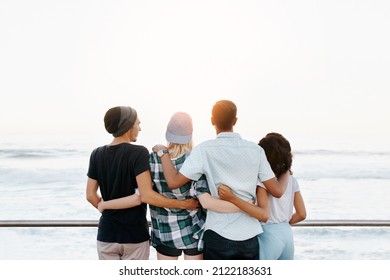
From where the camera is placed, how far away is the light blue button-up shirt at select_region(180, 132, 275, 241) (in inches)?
80.3

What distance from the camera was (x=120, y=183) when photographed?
2.16m

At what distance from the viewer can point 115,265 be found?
7.47 feet

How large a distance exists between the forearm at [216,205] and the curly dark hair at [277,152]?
0.31m

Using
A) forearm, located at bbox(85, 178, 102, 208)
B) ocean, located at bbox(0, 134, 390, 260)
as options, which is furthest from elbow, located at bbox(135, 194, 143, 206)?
ocean, located at bbox(0, 134, 390, 260)

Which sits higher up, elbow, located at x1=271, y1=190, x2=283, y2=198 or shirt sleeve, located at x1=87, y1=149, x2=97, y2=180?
shirt sleeve, located at x1=87, y1=149, x2=97, y2=180

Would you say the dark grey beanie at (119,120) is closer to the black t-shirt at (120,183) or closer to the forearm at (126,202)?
the black t-shirt at (120,183)

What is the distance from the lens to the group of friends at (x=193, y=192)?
205cm

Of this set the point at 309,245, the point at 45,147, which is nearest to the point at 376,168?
the point at 309,245

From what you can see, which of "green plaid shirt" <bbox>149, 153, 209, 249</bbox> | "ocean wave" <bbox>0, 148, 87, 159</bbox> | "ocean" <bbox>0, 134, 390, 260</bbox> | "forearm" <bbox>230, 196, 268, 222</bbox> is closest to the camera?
"forearm" <bbox>230, 196, 268, 222</bbox>

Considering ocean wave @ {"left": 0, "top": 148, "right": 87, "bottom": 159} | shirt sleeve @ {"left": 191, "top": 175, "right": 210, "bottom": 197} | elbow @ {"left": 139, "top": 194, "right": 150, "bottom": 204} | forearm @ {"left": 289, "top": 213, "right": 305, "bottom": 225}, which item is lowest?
ocean wave @ {"left": 0, "top": 148, "right": 87, "bottom": 159}

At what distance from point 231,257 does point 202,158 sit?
460 millimetres

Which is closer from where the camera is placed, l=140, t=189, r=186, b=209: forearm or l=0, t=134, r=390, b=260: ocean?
l=140, t=189, r=186, b=209: forearm

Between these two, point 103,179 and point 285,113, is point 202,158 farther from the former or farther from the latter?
point 285,113

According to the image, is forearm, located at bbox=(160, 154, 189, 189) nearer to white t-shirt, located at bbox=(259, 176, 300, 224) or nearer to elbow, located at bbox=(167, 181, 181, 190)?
elbow, located at bbox=(167, 181, 181, 190)
